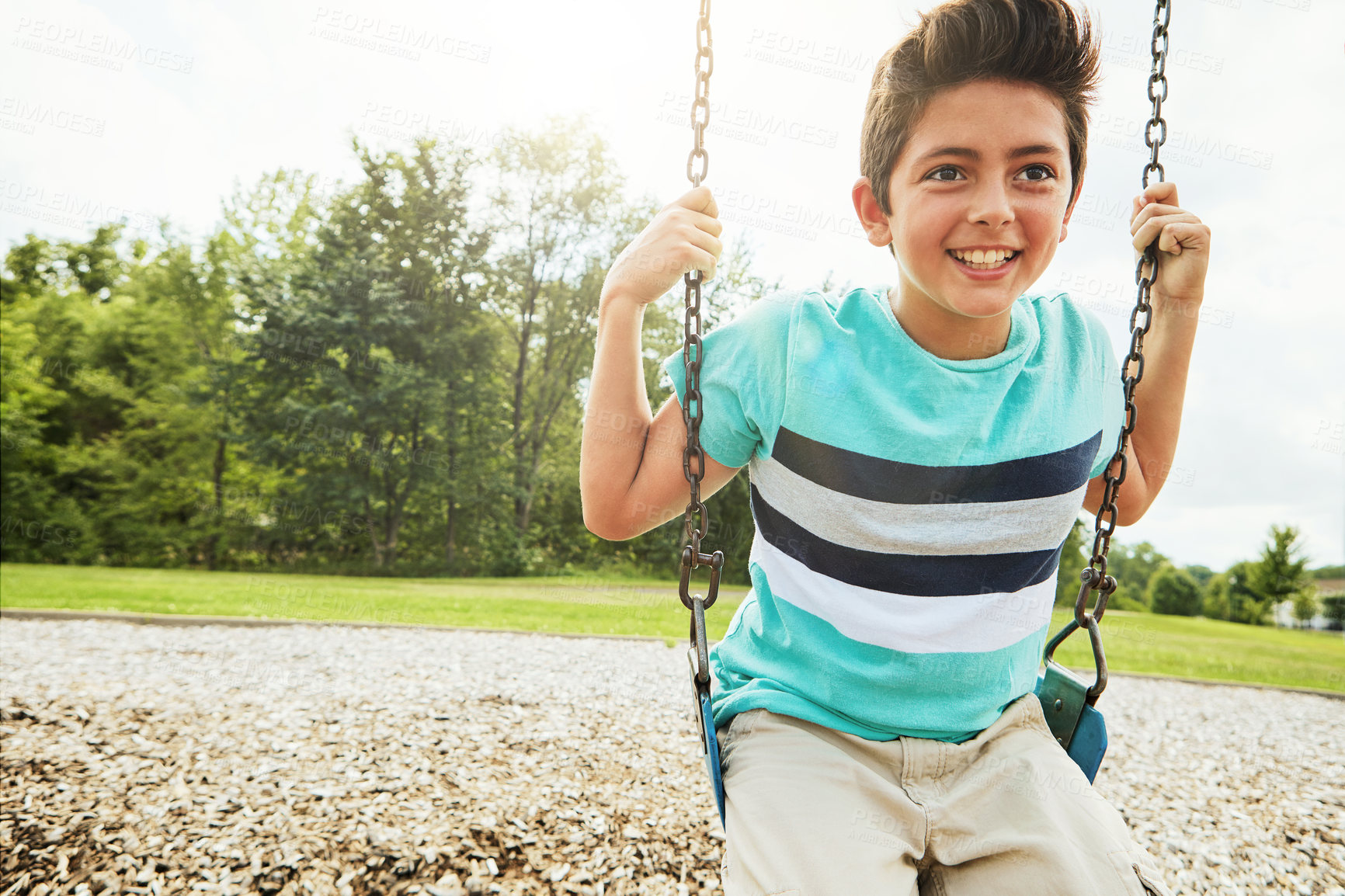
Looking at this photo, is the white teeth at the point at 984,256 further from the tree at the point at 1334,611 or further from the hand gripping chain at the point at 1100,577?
the tree at the point at 1334,611

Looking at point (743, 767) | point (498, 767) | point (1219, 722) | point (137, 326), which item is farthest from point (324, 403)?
point (743, 767)

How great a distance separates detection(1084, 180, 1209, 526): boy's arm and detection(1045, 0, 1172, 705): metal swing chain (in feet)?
0.15

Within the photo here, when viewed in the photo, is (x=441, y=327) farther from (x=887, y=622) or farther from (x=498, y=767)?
(x=887, y=622)

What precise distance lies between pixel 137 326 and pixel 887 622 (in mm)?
22511

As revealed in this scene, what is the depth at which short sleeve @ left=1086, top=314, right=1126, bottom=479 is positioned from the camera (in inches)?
69.1

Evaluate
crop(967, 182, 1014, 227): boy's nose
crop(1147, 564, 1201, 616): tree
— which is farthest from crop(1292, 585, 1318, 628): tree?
crop(967, 182, 1014, 227): boy's nose

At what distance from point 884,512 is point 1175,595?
44.5 m

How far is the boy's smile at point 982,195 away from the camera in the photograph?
146cm

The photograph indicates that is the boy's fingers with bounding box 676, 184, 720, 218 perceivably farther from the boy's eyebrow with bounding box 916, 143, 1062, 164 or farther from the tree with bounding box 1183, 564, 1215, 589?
the tree with bounding box 1183, 564, 1215, 589

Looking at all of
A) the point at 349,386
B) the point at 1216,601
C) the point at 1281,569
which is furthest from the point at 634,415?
the point at 1216,601

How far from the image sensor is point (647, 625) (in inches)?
352

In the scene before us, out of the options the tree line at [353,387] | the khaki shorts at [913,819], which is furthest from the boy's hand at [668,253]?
the tree line at [353,387]

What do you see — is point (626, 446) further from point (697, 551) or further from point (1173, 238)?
point (1173, 238)

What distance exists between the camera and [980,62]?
1.51 m
